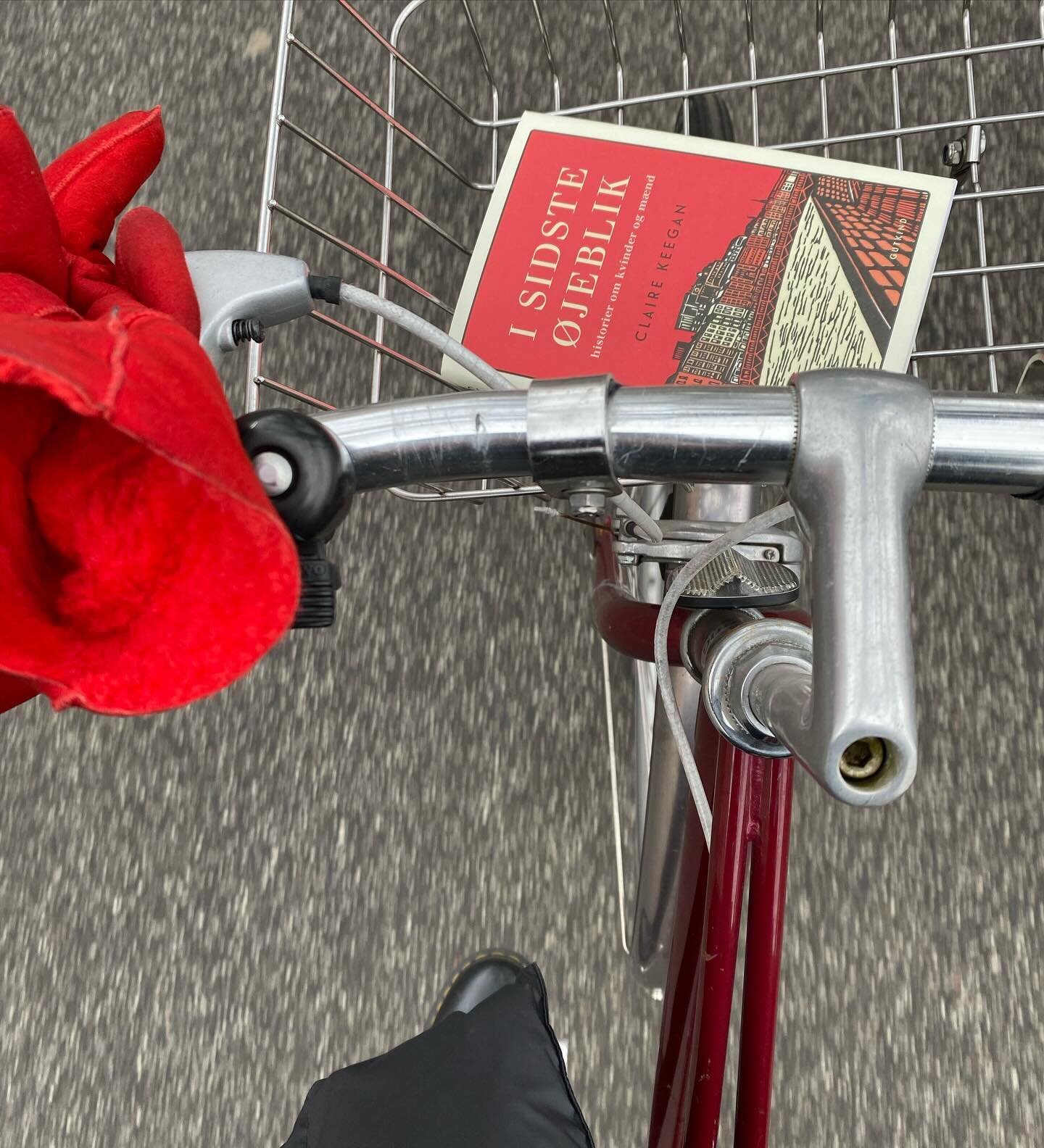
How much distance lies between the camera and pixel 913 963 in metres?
0.75

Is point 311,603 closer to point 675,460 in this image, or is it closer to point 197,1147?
point 675,460

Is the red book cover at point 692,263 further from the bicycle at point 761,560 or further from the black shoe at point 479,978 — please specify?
the black shoe at point 479,978

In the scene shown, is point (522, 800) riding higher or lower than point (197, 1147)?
higher

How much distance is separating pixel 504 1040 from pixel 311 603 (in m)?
0.39

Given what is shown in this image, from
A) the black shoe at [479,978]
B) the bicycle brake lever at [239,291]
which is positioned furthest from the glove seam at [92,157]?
the black shoe at [479,978]

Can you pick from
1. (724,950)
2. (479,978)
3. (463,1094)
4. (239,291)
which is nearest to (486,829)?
(479,978)

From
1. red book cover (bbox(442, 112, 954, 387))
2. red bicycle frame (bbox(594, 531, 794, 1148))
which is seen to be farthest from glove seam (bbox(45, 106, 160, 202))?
red bicycle frame (bbox(594, 531, 794, 1148))

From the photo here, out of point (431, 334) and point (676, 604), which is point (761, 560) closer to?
point (676, 604)

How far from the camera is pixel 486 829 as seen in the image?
82cm

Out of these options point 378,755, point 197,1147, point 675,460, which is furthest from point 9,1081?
point 675,460

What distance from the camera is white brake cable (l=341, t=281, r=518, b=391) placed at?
1.20 ft

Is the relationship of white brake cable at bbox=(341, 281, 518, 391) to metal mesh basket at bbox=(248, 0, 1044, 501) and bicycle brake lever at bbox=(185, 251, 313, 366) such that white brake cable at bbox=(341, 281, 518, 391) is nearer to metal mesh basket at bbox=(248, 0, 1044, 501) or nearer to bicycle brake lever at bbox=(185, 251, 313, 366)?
bicycle brake lever at bbox=(185, 251, 313, 366)

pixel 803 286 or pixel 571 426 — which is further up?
pixel 803 286

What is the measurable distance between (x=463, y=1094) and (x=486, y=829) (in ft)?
1.01
